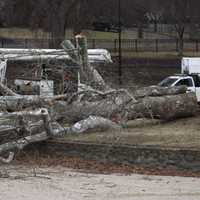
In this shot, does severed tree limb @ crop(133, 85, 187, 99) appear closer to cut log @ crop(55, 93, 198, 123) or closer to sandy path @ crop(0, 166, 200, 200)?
cut log @ crop(55, 93, 198, 123)

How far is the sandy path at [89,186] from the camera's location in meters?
11.6

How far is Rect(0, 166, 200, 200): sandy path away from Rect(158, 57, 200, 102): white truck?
19153mm

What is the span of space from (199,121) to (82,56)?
4.33m

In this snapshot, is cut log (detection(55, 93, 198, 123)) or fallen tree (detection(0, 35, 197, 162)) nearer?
fallen tree (detection(0, 35, 197, 162))

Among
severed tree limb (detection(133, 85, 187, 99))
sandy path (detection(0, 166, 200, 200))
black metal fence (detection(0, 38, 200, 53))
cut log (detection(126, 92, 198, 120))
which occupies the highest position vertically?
sandy path (detection(0, 166, 200, 200))

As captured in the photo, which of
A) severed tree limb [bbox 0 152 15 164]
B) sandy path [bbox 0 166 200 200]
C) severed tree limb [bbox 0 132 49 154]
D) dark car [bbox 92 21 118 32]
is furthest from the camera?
dark car [bbox 92 21 118 32]

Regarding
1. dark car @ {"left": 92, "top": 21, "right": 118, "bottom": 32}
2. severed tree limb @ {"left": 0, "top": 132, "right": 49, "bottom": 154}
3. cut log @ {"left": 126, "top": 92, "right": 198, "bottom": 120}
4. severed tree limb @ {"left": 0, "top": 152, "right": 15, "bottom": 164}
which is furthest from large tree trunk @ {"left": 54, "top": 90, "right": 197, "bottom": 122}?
dark car @ {"left": 92, "top": 21, "right": 118, "bottom": 32}

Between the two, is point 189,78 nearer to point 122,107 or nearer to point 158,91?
point 158,91

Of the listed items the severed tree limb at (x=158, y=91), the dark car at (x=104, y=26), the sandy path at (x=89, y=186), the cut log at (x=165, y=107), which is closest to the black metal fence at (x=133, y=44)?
the dark car at (x=104, y=26)

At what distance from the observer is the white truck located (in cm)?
3472

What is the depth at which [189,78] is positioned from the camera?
35.6 metres

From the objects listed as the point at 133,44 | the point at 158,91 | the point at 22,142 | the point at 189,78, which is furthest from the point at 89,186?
the point at 133,44

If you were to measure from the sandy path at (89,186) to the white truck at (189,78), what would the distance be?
62.8 feet

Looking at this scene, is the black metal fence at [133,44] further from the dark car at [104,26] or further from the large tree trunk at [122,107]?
the large tree trunk at [122,107]
